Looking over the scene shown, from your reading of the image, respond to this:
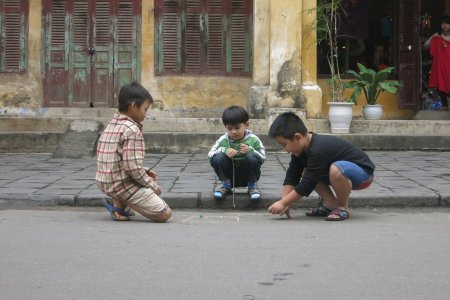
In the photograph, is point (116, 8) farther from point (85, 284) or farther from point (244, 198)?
point (85, 284)

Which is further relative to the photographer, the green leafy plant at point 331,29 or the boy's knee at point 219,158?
the green leafy plant at point 331,29

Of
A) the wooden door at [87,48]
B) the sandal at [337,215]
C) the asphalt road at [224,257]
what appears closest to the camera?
the asphalt road at [224,257]

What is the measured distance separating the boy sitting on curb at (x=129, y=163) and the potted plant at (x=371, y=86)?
24.0ft

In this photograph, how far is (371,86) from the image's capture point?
44.9ft

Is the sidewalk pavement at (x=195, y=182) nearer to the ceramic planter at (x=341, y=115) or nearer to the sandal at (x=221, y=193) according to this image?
the sandal at (x=221, y=193)

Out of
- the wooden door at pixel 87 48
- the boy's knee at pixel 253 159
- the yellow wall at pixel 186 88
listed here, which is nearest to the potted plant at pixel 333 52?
the yellow wall at pixel 186 88

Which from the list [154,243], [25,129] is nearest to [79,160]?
[25,129]

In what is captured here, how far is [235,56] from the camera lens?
47.8 feet

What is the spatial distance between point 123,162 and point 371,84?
775 centimetres

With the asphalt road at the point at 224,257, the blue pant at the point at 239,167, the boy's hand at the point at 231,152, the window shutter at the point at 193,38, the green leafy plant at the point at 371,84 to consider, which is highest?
the window shutter at the point at 193,38

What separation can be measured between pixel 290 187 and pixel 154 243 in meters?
1.65

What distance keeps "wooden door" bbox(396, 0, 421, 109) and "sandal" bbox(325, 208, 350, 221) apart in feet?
26.3

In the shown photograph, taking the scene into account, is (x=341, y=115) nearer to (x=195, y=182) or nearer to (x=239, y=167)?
(x=195, y=182)

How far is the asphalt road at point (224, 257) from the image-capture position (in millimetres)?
4484
